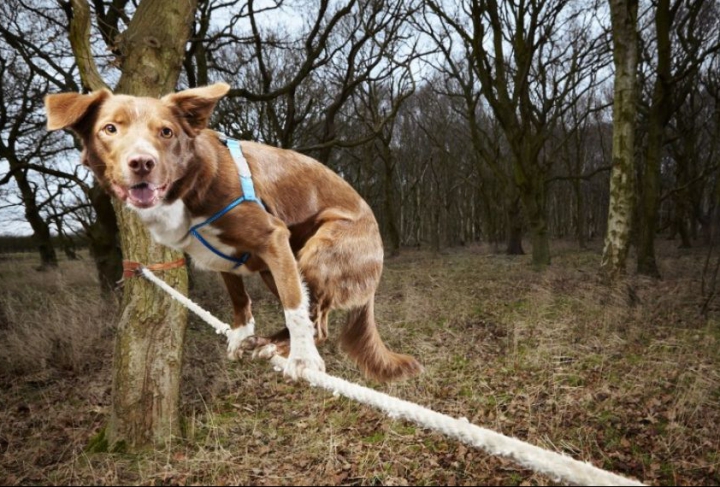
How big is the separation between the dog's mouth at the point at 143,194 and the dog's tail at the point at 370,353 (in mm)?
1182

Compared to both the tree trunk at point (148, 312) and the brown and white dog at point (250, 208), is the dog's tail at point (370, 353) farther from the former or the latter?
the tree trunk at point (148, 312)

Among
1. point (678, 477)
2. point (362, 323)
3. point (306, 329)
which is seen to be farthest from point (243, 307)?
point (678, 477)

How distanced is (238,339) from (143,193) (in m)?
1.08

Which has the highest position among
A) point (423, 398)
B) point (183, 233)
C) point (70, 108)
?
point (70, 108)

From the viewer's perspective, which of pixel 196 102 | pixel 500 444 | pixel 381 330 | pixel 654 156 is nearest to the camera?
pixel 500 444

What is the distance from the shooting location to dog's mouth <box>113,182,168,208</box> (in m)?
1.38

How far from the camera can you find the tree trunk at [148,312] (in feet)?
10.9

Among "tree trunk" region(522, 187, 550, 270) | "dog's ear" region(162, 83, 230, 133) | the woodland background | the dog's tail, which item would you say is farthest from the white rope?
"tree trunk" region(522, 187, 550, 270)

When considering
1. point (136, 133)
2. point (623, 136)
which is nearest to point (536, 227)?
point (623, 136)

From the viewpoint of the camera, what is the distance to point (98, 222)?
8133 millimetres

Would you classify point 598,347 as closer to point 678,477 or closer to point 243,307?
point 678,477

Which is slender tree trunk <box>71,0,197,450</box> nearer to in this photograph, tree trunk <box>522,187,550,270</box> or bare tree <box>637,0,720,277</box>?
bare tree <box>637,0,720,277</box>

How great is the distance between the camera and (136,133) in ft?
4.75

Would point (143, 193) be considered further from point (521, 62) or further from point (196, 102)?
point (521, 62)
